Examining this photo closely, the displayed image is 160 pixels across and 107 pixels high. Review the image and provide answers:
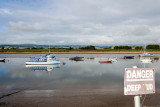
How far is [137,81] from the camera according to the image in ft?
13.1

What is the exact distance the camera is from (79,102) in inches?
492

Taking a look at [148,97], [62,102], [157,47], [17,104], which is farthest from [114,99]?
[157,47]

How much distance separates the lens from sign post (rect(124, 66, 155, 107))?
3.96 metres

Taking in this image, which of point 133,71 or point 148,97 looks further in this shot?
point 148,97

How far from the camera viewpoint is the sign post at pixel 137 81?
3.96 metres

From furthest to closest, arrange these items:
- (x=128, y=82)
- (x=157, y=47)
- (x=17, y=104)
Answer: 1. (x=157, y=47)
2. (x=17, y=104)
3. (x=128, y=82)

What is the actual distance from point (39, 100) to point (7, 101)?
281cm

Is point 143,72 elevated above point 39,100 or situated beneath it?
elevated above

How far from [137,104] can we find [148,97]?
35.7ft

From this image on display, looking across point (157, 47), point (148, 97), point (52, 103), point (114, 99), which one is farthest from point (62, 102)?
point (157, 47)

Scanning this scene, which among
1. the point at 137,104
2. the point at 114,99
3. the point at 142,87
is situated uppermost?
the point at 142,87

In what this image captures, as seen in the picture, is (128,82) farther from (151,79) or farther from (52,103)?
(52,103)

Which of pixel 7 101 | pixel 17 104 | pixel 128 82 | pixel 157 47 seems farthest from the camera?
pixel 157 47

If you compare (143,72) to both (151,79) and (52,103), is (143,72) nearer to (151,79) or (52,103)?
(151,79)
